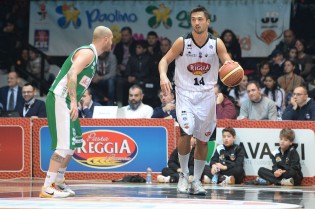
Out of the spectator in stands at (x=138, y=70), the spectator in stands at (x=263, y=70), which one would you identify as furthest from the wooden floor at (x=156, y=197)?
the spectator in stands at (x=138, y=70)

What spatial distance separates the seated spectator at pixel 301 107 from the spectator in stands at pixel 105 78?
6.15 meters

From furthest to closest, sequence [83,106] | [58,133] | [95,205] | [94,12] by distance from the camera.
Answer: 1. [94,12]
2. [83,106]
3. [58,133]
4. [95,205]

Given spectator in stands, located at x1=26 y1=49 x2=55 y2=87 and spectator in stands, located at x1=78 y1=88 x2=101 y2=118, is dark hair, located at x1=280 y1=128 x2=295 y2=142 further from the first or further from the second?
spectator in stands, located at x1=26 y1=49 x2=55 y2=87

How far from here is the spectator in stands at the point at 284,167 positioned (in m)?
17.1

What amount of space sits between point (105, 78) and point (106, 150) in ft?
17.6

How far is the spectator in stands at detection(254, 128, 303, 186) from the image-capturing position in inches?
674

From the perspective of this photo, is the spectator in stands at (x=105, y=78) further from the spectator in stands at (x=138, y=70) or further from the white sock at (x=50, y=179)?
the white sock at (x=50, y=179)

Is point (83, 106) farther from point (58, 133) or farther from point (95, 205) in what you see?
point (95, 205)

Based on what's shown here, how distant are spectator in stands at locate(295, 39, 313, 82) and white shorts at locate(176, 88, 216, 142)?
27.8 ft

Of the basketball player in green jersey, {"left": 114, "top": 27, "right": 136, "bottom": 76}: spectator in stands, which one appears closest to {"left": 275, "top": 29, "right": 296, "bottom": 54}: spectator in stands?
{"left": 114, "top": 27, "right": 136, "bottom": 76}: spectator in stands

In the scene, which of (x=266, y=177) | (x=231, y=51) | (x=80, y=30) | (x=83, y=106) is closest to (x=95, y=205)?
(x=266, y=177)

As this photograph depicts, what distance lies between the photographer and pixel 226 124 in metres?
17.9

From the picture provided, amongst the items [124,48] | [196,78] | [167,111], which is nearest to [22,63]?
[124,48]

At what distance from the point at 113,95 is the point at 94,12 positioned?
258cm
